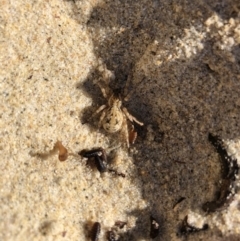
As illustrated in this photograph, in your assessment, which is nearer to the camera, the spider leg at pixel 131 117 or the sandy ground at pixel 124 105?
the sandy ground at pixel 124 105

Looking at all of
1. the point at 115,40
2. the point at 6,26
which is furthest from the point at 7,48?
the point at 115,40

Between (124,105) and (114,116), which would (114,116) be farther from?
(124,105)

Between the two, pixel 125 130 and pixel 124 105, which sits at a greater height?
pixel 124 105

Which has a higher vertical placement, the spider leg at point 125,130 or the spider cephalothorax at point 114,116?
the spider cephalothorax at point 114,116

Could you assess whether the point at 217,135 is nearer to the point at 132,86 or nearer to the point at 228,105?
the point at 228,105

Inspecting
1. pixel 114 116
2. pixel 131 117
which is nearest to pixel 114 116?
pixel 114 116

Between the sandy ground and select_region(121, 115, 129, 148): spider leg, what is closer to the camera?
the sandy ground
